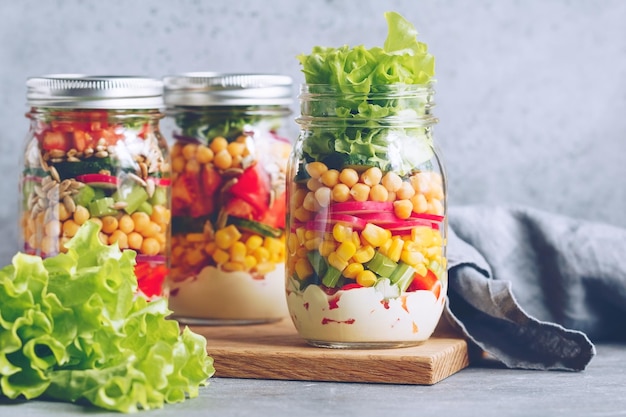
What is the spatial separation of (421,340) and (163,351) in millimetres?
408

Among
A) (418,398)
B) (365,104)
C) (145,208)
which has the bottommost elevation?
(418,398)

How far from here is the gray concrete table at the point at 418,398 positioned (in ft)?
4.39

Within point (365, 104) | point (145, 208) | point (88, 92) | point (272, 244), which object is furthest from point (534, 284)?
point (88, 92)

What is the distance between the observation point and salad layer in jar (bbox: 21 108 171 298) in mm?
1642

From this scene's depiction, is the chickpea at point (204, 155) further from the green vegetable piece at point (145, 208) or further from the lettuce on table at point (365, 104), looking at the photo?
the lettuce on table at point (365, 104)

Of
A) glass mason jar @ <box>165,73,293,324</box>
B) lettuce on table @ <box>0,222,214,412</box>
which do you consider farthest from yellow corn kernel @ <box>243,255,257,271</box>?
lettuce on table @ <box>0,222,214,412</box>

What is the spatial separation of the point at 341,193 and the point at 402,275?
13cm

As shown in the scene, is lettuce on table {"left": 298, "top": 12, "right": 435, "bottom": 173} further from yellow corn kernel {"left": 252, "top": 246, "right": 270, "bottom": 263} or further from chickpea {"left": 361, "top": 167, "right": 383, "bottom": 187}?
yellow corn kernel {"left": 252, "top": 246, "right": 270, "bottom": 263}

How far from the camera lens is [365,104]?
153cm

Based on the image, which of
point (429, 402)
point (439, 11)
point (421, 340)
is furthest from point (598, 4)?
point (429, 402)

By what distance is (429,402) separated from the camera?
4.59 ft

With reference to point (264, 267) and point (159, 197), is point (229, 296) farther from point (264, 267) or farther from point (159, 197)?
point (159, 197)

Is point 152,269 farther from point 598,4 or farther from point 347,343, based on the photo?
point 598,4

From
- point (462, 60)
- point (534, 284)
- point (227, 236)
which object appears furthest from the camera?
point (462, 60)
